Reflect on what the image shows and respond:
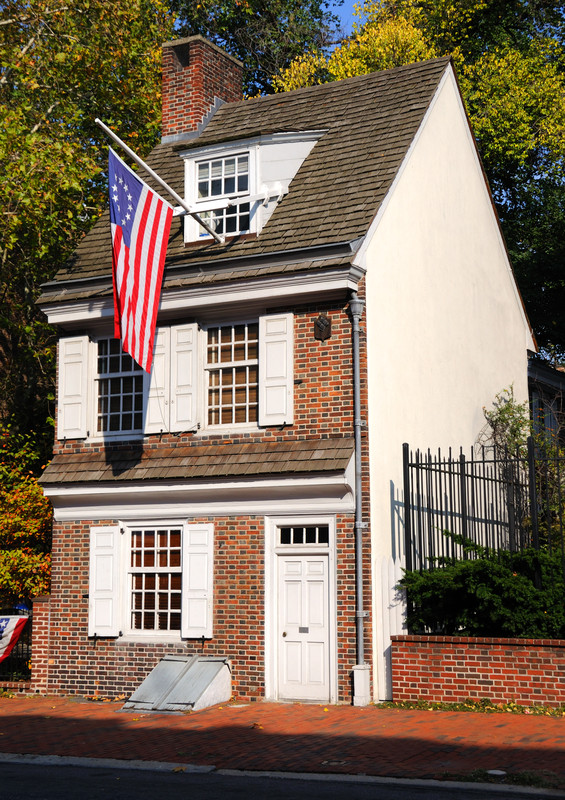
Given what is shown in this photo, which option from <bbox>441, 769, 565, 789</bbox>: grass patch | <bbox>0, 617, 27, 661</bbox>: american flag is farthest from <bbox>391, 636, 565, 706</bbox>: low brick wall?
<bbox>0, 617, 27, 661</bbox>: american flag

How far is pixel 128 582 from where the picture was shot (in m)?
16.0

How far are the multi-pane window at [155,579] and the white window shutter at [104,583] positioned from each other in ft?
0.85

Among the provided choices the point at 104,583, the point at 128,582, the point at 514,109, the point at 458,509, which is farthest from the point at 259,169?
the point at 514,109

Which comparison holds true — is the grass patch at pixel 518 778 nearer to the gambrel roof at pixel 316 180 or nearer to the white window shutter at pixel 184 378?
the gambrel roof at pixel 316 180

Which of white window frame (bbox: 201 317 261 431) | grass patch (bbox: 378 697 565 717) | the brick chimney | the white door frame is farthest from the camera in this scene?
the brick chimney

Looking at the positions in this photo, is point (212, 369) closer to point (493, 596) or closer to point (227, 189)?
point (227, 189)

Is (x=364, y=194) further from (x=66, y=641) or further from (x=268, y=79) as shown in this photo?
(x=268, y=79)

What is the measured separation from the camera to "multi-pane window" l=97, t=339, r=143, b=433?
1661cm

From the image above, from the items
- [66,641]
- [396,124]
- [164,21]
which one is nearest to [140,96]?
[164,21]

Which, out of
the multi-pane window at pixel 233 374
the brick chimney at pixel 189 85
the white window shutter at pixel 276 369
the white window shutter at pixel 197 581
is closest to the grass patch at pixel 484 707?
the white window shutter at pixel 197 581

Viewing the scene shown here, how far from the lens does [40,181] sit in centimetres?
1986

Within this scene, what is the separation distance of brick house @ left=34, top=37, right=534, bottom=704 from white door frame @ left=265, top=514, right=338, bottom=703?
30 mm

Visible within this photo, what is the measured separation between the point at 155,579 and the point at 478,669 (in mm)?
5382

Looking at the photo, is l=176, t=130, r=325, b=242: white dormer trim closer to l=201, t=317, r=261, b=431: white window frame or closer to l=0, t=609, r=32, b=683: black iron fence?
l=201, t=317, r=261, b=431: white window frame
